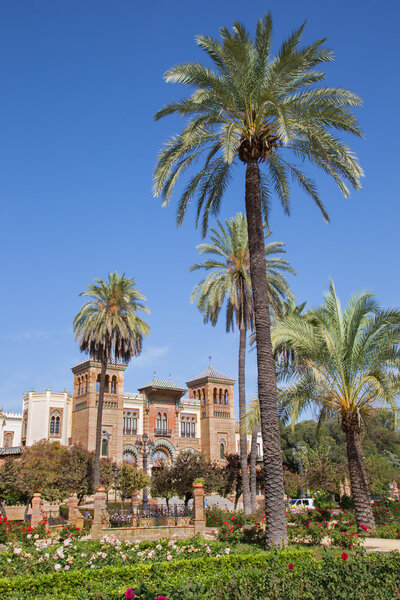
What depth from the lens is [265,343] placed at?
12.4 m

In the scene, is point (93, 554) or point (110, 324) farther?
point (110, 324)

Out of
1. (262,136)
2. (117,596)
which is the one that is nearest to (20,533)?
(117,596)

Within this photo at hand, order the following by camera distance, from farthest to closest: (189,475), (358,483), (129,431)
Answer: (129,431)
(189,475)
(358,483)

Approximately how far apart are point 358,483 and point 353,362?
3.41m

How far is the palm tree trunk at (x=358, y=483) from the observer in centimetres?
1513

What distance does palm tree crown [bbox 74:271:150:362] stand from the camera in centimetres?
3119

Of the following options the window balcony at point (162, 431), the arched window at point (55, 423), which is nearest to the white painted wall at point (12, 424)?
the arched window at point (55, 423)

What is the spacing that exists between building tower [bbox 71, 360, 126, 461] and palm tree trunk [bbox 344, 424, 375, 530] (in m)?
29.1

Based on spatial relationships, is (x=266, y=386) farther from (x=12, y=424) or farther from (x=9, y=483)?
(x=12, y=424)

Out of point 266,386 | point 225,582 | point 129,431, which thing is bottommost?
point 225,582

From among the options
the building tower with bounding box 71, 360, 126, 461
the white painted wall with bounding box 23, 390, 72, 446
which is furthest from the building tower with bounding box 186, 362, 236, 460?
the white painted wall with bounding box 23, 390, 72, 446

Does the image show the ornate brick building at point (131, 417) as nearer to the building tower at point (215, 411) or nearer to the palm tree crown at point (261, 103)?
the building tower at point (215, 411)

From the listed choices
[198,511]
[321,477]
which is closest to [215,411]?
[321,477]

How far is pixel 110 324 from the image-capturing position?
3116cm
